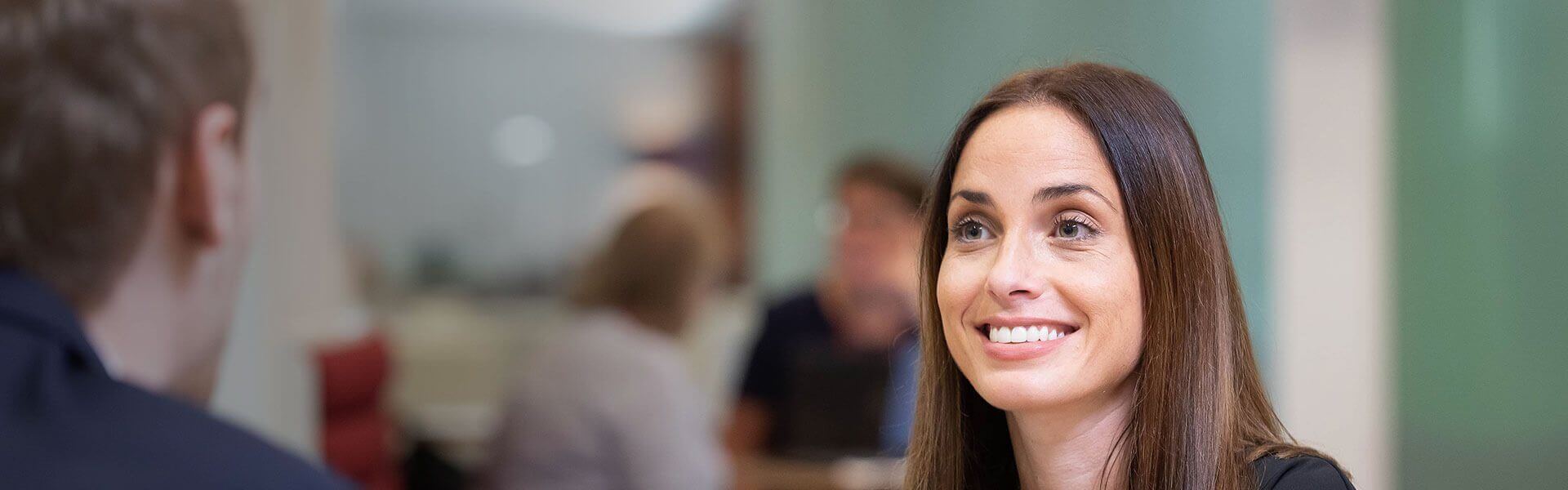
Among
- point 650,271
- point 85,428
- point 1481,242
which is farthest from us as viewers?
point 650,271

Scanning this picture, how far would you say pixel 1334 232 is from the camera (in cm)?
183

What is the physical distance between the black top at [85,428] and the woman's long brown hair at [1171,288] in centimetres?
50

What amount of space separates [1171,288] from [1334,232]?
1229 millimetres

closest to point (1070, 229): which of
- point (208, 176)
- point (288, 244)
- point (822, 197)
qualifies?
point (208, 176)

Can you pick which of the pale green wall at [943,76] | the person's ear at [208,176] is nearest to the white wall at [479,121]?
the pale green wall at [943,76]

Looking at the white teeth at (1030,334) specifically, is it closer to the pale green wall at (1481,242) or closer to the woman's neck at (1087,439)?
the woman's neck at (1087,439)

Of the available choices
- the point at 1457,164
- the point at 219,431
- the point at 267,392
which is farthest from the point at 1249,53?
the point at 267,392

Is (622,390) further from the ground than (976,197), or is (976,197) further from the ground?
(976,197)

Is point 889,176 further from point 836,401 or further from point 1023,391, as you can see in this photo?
point 1023,391

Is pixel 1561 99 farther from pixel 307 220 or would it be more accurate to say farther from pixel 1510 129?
pixel 307 220

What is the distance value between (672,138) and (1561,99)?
21.5 ft

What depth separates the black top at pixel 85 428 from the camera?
798mm

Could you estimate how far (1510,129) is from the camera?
1.15m

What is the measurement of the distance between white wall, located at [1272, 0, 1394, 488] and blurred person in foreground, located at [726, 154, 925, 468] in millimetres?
572
